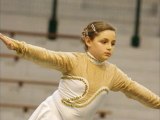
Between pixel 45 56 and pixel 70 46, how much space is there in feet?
9.54

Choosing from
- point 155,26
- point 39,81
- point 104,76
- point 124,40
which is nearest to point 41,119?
point 104,76

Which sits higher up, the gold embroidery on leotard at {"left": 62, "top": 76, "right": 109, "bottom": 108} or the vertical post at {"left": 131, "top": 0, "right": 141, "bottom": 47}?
the gold embroidery on leotard at {"left": 62, "top": 76, "right": 109, "bottom": 108}

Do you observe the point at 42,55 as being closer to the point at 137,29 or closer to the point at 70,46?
the point at 70,46

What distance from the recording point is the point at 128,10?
19.2ft

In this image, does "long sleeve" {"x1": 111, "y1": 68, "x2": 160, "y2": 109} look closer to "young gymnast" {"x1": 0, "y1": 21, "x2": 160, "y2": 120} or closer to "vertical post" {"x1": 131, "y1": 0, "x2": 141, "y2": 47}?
"young gymnast" {"x1": 0, "y1": 21, "x2": 160, "y2": 120}

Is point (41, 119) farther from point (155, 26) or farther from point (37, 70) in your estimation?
point (155, 26)

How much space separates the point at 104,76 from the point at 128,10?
11.0 feet

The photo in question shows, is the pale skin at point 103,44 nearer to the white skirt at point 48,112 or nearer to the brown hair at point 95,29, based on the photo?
the brown hair at point 95,29

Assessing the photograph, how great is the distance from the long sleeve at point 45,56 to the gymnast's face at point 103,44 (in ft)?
0.34

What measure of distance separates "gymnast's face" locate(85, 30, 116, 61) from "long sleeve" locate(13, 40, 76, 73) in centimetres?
10

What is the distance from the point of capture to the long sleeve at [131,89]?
2611mm

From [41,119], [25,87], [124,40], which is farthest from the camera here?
[124,40]

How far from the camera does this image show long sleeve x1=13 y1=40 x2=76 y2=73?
2.31 m

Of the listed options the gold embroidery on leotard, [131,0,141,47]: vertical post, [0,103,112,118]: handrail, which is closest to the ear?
the gold embroidery on leotard
